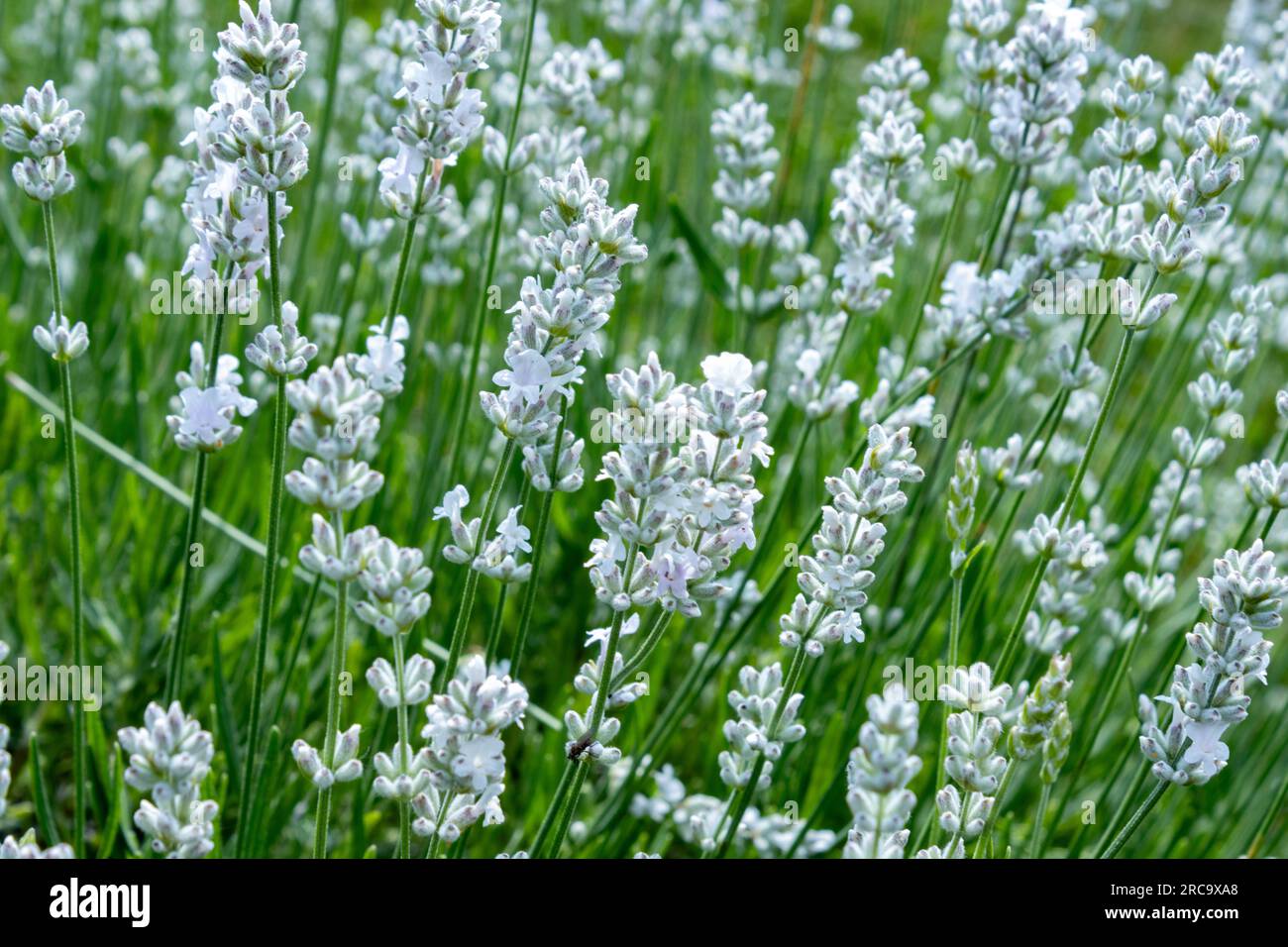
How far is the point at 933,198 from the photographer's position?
3822mm

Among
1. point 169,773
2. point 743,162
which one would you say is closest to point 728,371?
point 169,773

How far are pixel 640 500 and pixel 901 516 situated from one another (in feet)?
4.35

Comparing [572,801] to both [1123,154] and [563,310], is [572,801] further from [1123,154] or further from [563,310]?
[1123,154]

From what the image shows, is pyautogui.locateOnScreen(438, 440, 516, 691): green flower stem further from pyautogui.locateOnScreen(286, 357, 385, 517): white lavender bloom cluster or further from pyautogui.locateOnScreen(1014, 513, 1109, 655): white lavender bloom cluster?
pyautogui.locateOnScreen(1014, 513, 1109, 655): white lavender bloom cluster

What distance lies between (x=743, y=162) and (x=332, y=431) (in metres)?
1.55

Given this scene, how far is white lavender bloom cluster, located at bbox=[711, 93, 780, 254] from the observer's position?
97.7 inches

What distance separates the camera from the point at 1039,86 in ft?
6.73

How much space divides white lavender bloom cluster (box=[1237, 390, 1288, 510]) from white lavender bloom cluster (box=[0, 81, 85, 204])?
1549 millimetres

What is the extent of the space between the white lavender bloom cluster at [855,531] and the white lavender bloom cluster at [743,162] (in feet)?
3.99

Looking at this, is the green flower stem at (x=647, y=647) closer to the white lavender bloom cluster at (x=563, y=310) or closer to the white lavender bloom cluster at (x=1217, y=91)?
the white lavender bloom cluster at (x=563, y=310)

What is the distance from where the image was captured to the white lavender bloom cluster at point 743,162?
97.7 inches

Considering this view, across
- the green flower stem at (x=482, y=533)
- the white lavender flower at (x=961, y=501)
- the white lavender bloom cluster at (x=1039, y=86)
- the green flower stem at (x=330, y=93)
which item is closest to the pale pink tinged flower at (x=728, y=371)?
the green flower stem at (x=482, y=533)

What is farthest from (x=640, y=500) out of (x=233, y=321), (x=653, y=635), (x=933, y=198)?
(x=933, y=198)
